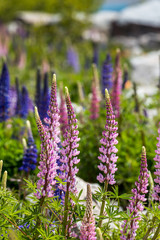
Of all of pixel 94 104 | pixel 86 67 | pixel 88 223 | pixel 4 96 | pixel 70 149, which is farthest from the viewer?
pixel 86 67

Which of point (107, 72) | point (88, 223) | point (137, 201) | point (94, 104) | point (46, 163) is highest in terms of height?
point (107, 72)

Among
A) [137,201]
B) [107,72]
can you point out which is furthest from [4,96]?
[137,201]

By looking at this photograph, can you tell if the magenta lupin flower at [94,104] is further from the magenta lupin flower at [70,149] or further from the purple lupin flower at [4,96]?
the magenta lupin flower at [70,149]

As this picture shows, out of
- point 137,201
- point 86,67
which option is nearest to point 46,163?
point 137,201

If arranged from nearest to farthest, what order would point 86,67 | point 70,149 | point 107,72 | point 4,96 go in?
point 70,149
point 4,96
point 107,72
point 86,67

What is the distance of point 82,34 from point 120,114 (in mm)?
18640

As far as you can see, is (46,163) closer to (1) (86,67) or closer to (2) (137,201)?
(2) (137,201)

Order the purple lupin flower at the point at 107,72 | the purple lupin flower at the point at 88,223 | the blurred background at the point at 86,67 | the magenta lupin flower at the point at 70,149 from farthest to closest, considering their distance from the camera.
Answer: the purple lupin flower at the point at 107,72 < the blurred background at the point at 86,67 < the magenta lupin flower at the point at 70,149 < the purple lupin flower at the point at 88,223

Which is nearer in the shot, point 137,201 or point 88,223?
point 88,223

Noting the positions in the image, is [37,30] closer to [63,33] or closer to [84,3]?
[63,33]

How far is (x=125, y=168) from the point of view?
13.7 feet

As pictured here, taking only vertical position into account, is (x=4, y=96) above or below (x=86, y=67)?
below

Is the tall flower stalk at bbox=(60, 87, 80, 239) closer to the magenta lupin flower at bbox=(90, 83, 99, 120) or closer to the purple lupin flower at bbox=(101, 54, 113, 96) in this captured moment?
the magenta lupin flower at bbox=(90, 83, 99, 120)

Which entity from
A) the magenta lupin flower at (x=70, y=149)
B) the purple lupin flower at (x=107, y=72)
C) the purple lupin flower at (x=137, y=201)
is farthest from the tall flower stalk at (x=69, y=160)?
the purple lupin flower at (x=107, y=72)
